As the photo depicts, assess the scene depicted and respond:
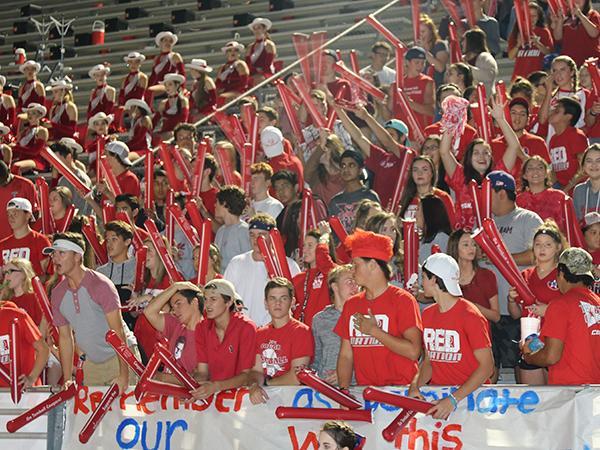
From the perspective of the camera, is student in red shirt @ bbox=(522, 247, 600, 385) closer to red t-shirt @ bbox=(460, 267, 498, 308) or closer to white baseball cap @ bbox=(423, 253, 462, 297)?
white baseball cap @ bbox=(423, 253, 462, 297)

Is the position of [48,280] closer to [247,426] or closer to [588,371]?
[247,426]

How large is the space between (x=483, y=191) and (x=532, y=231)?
18.5 inches

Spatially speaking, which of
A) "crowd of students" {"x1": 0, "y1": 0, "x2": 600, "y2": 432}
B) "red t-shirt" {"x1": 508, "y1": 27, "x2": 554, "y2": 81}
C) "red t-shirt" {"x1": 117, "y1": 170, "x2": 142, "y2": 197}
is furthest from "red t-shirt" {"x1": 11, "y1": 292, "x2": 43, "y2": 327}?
"red t-shirt" {"x1": 508, "y1": 27, "x2": 554, "y2": 81}

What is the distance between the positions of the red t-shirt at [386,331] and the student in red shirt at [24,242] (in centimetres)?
404

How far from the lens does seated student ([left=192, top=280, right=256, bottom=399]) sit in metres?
7.93

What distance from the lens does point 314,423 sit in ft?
24.2

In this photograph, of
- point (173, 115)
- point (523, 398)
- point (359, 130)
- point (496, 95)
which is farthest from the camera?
point (173, 115)

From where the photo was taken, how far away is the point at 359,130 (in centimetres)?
1145

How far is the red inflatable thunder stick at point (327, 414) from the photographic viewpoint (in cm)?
710

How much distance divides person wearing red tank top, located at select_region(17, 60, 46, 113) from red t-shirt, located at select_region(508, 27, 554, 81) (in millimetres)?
6581

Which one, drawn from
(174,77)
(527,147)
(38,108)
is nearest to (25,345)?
(527,147)

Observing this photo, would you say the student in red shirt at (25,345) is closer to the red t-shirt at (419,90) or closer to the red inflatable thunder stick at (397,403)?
the red inflatable thunder stick at (397,403)

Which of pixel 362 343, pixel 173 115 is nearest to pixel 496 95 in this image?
pixel 362 343

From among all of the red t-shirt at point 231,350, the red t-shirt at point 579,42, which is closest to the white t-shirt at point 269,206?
the red t-shirt at point 231,350
